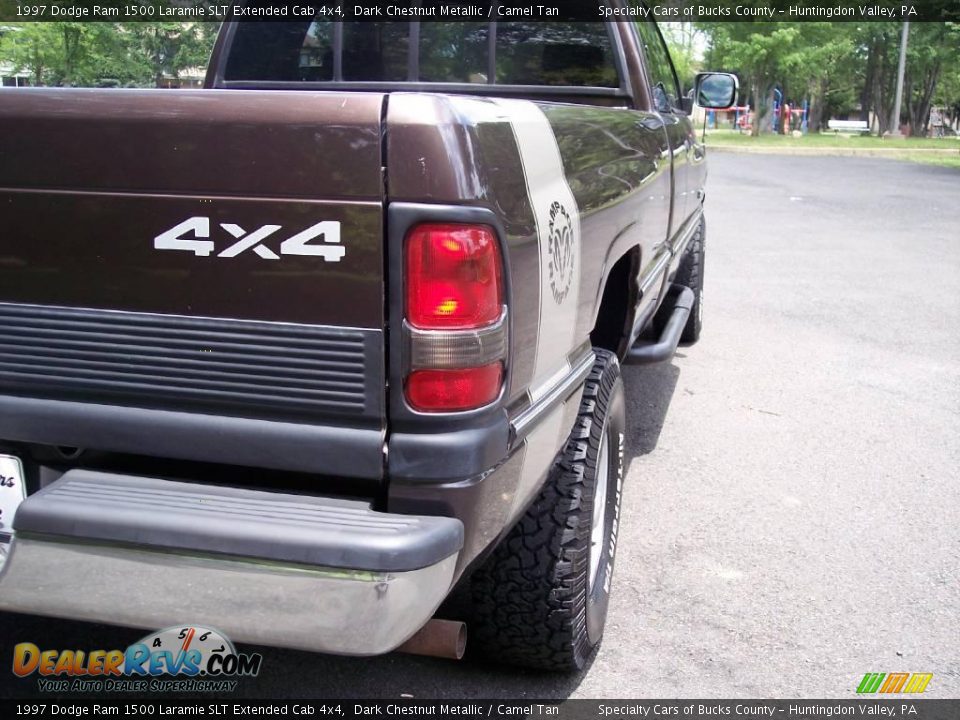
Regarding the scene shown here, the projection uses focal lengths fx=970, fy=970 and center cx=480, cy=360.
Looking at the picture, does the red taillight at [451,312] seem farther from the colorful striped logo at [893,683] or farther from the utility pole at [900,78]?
the utility pole at [900,78]

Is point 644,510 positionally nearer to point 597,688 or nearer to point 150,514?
point 597,688

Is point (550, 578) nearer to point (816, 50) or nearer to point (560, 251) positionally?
point (560, 251)

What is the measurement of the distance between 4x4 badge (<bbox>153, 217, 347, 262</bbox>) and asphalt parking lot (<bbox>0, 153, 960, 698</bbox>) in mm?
→ 1307

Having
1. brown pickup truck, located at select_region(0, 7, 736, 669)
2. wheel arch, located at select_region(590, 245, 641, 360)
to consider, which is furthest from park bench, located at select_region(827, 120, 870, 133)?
brown pickup truck, located at select_region(0, 7, 736, 669)

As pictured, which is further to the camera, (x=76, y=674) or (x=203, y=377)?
(x=76, y=674)

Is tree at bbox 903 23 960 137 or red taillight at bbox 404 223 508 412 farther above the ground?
tree at bbox 903 23 960 137

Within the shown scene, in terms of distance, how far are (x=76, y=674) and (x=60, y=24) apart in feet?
25.9

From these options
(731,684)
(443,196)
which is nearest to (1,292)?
(443,196)

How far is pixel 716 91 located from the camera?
214 inches

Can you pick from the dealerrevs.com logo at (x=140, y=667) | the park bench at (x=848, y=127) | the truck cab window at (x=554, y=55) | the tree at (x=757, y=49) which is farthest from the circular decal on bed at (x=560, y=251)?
the park bench at (x=848, y=127)

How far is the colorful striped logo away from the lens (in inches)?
105

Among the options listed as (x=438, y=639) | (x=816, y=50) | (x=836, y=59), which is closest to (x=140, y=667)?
(x=438, y=639)

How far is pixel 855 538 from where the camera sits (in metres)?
3.55
